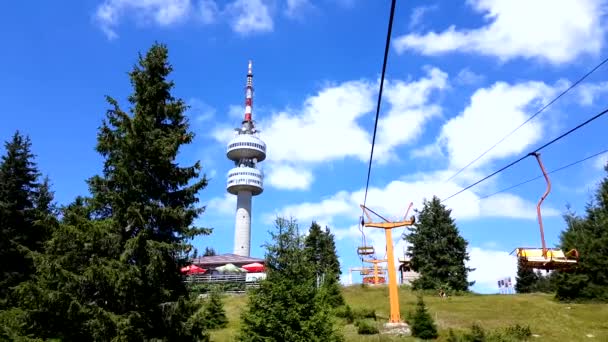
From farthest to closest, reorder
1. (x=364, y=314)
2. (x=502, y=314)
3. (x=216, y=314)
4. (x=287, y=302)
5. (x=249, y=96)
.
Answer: (x=249, y=96), (x=502, y=314), (x=364, y=314), (x=216, y=314), (x=287, y=302)

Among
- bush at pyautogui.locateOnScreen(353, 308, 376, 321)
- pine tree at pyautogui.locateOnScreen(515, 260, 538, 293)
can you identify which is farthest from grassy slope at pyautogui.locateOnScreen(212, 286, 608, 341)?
pine tree at pyautogui.locateOnScreen(515, 260, 538, 293)

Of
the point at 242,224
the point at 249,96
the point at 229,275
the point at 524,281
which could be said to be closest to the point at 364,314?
the point at 229,275

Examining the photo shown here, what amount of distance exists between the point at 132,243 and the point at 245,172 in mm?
95330

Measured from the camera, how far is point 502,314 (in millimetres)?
38969

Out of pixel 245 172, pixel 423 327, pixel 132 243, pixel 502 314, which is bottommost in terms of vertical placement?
A: pixel 423 327

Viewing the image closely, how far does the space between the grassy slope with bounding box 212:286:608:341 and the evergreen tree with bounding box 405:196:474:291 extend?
9.04 m

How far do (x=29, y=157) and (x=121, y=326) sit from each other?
21747 mm

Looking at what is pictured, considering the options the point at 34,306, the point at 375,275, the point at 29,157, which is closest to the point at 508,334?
the point at 34,306

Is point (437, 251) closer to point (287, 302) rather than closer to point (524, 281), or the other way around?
point (524, 281)

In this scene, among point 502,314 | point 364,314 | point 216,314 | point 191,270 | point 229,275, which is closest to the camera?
point 191,270

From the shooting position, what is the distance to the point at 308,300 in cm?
1964

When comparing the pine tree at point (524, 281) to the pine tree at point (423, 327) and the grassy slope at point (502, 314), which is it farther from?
the pine tree at point (423, 327)

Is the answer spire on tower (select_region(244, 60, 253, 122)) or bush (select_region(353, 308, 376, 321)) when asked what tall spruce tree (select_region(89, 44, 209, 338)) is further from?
spire on tower (select_region(244, 60, 253, 122))

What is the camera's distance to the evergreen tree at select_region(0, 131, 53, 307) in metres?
31.1
